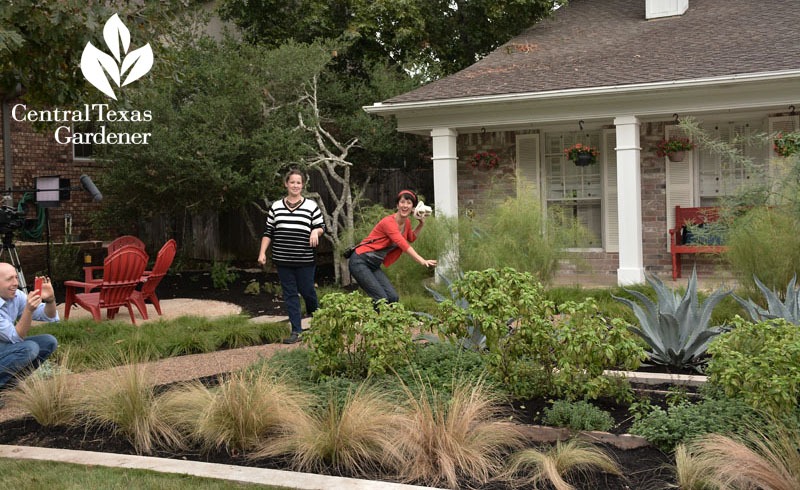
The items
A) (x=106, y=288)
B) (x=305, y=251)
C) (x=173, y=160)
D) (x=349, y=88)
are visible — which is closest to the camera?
(x=305, y=251)

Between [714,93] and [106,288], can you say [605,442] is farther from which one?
[714,93]

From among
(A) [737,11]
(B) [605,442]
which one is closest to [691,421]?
(B) [605,442]

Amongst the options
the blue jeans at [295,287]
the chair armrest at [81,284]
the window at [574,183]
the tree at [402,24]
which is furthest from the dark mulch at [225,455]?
the tree at [402,24]

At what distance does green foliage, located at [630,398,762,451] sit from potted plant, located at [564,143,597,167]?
7.86m

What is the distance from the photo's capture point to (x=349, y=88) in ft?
50.5

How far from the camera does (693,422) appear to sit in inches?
161

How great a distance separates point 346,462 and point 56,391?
2.14m

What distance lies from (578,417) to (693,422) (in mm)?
607

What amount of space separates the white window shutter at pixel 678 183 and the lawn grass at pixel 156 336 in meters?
6.73

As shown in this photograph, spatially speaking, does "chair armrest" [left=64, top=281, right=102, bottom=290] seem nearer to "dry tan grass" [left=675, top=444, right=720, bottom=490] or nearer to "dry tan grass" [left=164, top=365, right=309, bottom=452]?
"dry tan grass" [left=164, top=365, right=309, bottom=452]

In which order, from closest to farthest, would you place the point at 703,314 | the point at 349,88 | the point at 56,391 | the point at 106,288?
the point at 56,391, the point at 703,314, the point at 106,288, the point at 349,88

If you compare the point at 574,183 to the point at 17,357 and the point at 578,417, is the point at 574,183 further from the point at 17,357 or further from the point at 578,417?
the point at 17,357

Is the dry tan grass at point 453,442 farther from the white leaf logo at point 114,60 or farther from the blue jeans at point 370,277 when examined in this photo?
the white leaf logo at point 114,60

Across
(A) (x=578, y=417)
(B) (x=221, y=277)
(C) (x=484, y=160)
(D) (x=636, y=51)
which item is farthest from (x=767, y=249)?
(B) (x=221, y=277)
